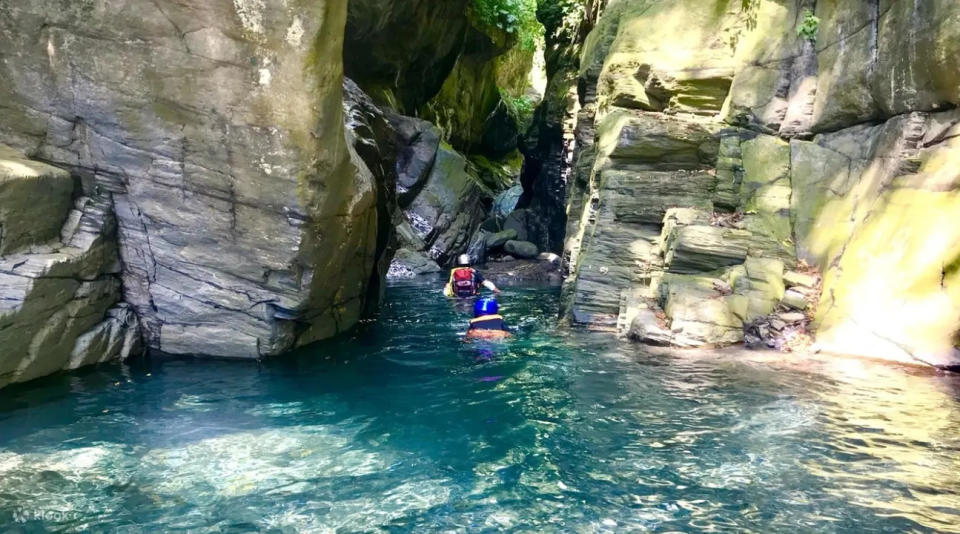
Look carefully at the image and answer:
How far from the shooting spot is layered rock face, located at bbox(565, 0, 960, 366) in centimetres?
834

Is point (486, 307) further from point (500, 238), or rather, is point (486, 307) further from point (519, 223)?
point (519, 223)

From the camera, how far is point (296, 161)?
7.47 m

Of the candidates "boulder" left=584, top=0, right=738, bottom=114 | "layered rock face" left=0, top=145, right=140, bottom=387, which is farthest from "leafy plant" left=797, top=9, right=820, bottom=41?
"layered rock face" left=0, top=145, right=140, bottom=387

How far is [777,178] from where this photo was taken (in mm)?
11234

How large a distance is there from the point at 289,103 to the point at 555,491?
5161 millimetres

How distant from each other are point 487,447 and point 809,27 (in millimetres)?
9964

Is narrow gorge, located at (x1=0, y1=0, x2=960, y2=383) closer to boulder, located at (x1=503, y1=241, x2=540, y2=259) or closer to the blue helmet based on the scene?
the blue helmet

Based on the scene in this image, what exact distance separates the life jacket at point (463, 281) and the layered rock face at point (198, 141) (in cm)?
413

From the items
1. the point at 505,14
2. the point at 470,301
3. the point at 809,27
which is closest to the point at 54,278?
the point at 470,301

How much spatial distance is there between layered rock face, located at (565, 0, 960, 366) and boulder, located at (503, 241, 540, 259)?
9040 millimetres

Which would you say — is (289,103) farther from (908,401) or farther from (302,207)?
(908,401)

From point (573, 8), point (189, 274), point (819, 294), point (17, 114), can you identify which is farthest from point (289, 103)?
point (573, 8)

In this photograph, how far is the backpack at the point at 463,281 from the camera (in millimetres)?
12516

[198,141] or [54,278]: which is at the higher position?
[198,141]
